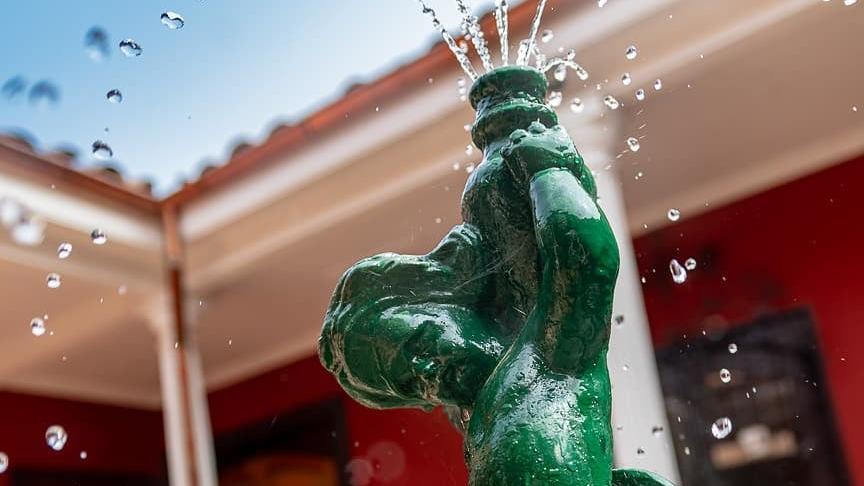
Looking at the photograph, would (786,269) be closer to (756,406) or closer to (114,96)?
(756,406)

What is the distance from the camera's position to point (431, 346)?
2.77 feet

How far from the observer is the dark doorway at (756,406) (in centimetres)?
475

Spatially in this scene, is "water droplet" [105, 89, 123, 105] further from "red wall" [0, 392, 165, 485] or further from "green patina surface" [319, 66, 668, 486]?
"red wall" [0, 392, 165, 485]

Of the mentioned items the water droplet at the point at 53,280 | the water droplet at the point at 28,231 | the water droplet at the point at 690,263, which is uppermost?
the water droplet at the point at 28,231

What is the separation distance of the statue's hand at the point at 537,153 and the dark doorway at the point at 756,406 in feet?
14.0

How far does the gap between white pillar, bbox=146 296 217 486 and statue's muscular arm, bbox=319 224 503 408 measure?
492 centimetres

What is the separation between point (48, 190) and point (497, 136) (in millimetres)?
4155

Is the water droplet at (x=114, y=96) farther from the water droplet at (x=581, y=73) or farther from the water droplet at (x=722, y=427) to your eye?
the water droplet at (x=722, y=427)

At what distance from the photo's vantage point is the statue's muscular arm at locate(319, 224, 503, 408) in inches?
33.3

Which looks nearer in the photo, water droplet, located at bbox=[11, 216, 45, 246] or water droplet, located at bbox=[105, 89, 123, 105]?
water droplet, located at bbox=[105, 89, 123, 105]

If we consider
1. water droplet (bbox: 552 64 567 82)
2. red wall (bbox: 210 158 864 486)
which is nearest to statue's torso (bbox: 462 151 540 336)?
water droplet (bbox: 552 64 567 82)

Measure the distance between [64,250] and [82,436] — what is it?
1.96 metres

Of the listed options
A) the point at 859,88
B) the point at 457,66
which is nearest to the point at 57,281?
the point at 457,66

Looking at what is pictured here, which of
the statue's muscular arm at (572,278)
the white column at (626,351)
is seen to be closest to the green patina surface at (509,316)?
the statue's muscular arm at (572,278)
